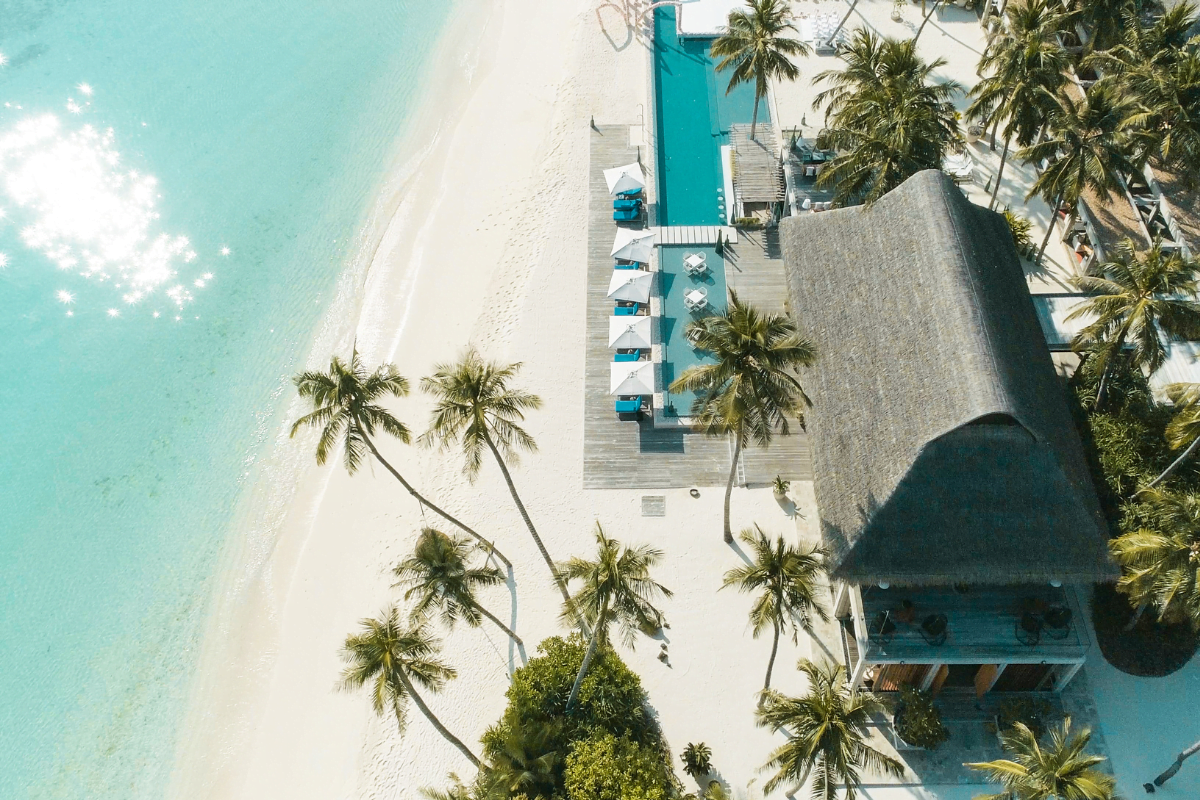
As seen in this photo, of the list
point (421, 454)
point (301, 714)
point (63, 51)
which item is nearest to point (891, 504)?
point (421, 454)

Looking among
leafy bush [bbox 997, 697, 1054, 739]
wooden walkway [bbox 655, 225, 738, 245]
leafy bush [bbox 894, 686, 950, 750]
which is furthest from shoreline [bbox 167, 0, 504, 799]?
leafy bush [bbox 997, 697, 1054, 739]

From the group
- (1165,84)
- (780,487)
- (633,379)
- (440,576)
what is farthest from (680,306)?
(1165,84)

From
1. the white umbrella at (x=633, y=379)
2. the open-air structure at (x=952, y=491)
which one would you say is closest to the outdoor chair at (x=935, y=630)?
the open-air structure at (x=952, y=491)

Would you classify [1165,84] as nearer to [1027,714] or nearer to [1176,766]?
[1027,714]

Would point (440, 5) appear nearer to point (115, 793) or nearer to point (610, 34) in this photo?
point (610, 34)

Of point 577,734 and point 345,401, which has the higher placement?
point 345,401

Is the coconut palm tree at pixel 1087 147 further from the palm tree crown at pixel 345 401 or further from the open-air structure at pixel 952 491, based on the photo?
the palm tree crown at pixel 345 401

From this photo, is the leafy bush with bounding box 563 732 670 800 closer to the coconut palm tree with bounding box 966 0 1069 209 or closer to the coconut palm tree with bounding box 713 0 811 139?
the coconut palm tree with bounding box 966 0 1069 209
